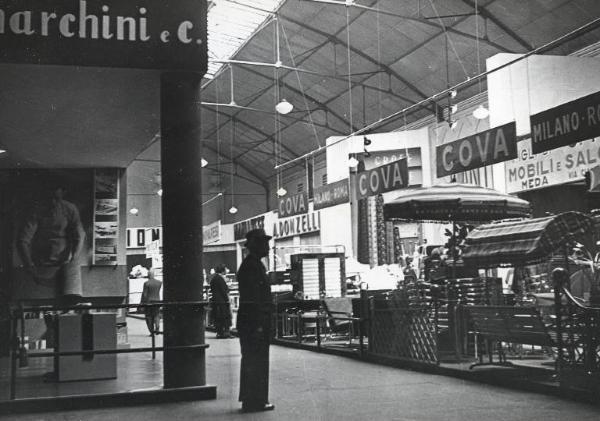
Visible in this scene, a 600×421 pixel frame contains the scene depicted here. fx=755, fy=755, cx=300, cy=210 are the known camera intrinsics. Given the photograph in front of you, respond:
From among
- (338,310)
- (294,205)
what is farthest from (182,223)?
(294,205)

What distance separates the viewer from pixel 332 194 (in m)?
15.4

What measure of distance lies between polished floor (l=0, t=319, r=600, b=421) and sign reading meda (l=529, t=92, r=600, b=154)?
289cm

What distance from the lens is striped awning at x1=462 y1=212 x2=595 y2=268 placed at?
30.1ft

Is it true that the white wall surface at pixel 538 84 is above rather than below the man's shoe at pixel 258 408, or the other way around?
above

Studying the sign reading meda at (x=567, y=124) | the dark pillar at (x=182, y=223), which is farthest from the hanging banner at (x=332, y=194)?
the dark pillar at (x=182, y=223)

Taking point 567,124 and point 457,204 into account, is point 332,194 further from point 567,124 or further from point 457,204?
point 567,124

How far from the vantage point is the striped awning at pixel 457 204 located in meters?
10.2

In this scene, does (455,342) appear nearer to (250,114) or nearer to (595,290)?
(595,290)

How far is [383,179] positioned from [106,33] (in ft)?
22.4

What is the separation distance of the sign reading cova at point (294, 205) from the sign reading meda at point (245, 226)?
16.4m

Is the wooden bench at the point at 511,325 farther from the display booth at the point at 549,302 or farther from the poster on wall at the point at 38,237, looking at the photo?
the poster on wall at the point at 38,237

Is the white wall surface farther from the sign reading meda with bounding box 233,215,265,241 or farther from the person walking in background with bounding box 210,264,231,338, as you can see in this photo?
the sign reading meda with bounding box 233,215,265,241

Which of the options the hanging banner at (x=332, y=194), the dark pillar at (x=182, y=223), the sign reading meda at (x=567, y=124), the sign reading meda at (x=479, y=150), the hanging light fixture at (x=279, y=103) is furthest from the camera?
the hanging light fixture at (x=279, y=103)

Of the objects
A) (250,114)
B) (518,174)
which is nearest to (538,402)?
(518,174)
